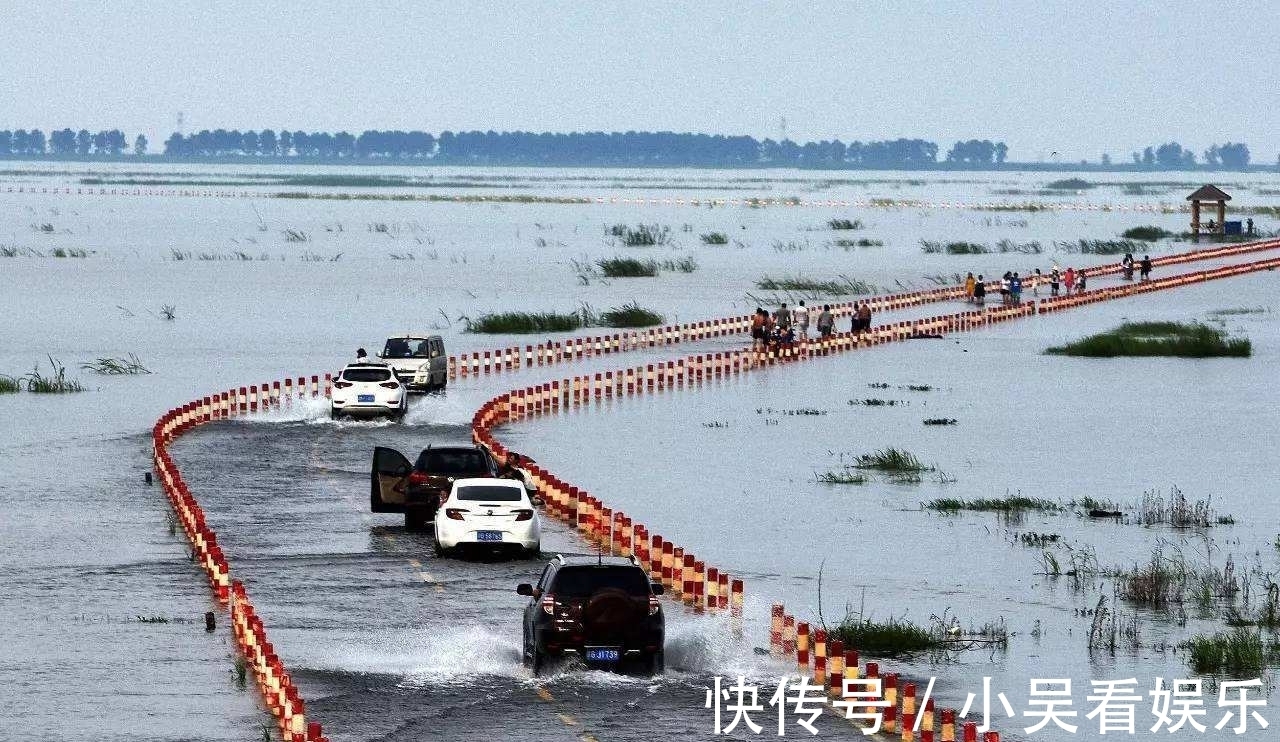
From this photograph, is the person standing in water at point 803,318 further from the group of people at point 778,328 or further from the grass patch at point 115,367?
the grass patch at point 115,367

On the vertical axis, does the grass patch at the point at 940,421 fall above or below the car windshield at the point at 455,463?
below

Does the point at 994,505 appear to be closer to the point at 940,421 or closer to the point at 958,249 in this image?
the point at 940,421

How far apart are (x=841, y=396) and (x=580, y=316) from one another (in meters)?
31.2

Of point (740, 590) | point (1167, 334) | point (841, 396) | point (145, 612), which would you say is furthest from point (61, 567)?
point (1167, 334)

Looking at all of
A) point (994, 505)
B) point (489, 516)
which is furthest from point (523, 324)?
point (489, 516)

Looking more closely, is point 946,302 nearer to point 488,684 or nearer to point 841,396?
point 841,396

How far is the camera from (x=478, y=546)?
3506 cm

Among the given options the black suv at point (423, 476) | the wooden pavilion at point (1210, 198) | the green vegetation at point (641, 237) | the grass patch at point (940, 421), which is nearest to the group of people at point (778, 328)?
the grass patch at point (940, 421)

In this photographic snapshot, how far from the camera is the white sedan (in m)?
34.8

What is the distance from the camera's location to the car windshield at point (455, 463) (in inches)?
1499

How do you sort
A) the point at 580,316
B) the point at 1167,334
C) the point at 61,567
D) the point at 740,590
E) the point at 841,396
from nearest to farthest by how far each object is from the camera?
the point at 740,590, the point at 61,567, the point at 841,396, the point at 1167,334, the point at 580,316

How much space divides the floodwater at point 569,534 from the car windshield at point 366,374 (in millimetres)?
1207

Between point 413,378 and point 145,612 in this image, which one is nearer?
point 145,612

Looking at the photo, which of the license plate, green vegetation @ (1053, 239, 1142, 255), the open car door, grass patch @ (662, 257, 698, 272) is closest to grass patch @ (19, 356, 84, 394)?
the open car door
